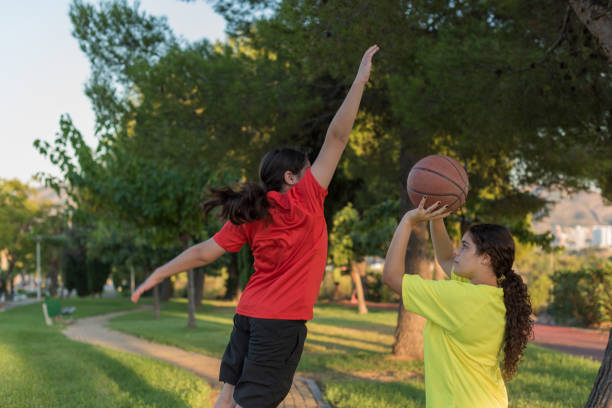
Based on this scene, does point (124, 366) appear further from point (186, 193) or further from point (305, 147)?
point (186, 193)

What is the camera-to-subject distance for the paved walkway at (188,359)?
662 centimetres

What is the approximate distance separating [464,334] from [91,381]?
19.8 feet

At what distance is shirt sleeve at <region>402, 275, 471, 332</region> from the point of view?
8.26ft

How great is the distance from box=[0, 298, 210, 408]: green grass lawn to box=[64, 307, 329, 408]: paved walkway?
488 millimetres

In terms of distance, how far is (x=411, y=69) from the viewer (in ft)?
27.0

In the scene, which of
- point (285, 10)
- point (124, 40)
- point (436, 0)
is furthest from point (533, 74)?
point (124, 40)

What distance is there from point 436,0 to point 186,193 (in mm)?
9072

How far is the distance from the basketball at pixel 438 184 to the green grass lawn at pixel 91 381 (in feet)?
13.1

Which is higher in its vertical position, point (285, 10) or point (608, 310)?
point (285, 10)

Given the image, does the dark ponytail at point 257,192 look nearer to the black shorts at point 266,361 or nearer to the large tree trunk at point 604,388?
the black shorts at point 266,361

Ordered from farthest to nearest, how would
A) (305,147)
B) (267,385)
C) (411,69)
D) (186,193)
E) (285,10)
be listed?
(186,193) → (305,147) → (411,69) → (285,10) → (267,385)

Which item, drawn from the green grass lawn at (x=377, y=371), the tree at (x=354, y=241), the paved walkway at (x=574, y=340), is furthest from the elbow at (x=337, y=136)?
the tree at (x=354, y=241)

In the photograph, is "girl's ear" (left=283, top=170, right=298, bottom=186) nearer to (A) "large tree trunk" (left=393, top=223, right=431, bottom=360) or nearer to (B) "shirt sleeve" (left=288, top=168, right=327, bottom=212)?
(B) "shirt sleeve" (left=288, top=168, right=327, bottom=212)

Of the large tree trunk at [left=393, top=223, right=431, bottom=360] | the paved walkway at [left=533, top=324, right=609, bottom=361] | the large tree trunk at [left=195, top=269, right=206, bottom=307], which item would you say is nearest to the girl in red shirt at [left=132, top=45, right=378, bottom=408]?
the large tree trunk at [left=393, top=223, right=431, bottom=360]
